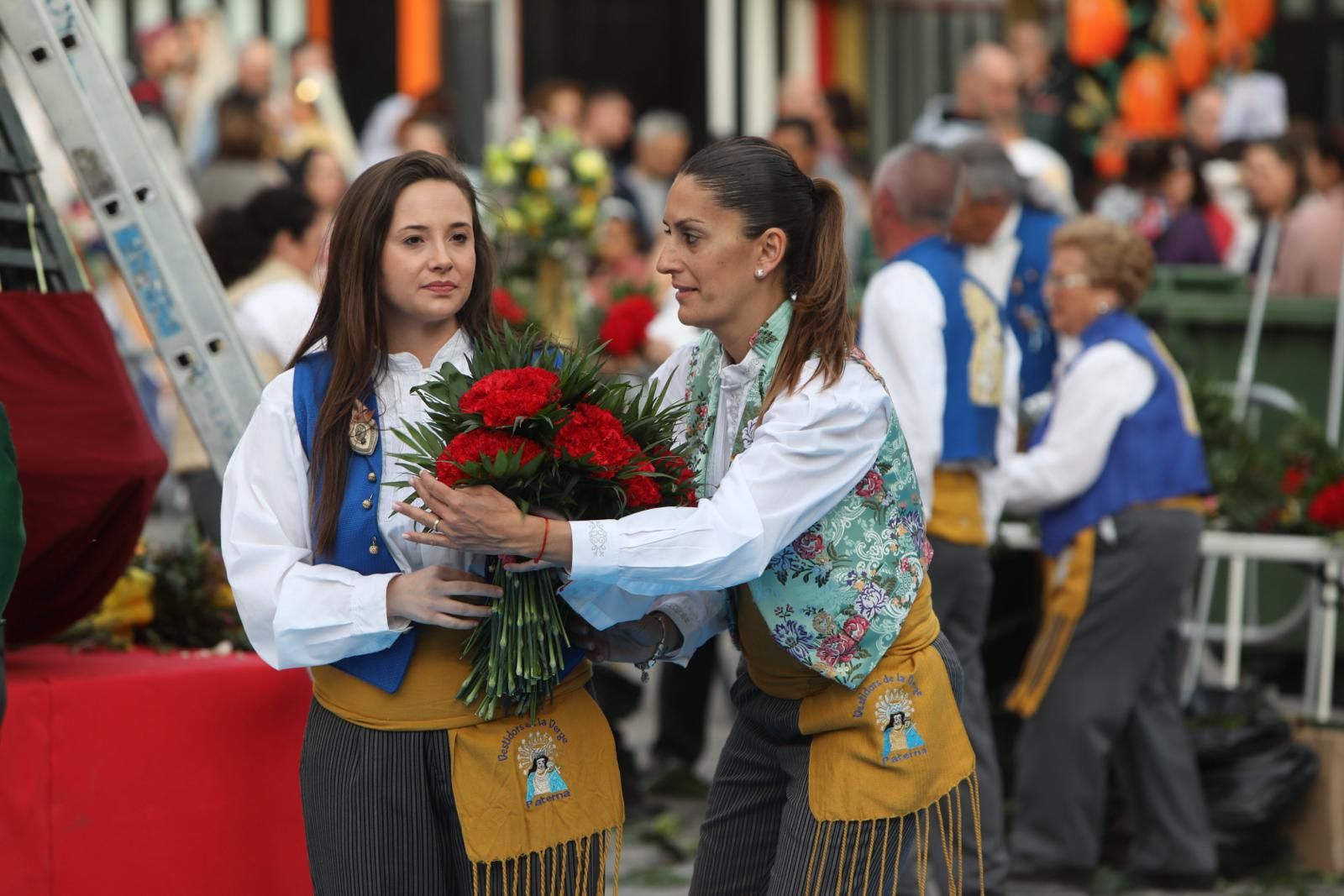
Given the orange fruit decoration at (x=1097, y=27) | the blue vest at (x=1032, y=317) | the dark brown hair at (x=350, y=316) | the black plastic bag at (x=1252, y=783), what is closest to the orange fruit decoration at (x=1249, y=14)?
the orange fruit decoration at (x=1097, y=27)

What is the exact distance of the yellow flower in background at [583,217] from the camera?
25.0 ft

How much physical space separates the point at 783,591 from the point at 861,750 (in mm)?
307

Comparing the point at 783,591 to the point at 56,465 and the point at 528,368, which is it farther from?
the point at 56,465

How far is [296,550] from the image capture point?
3.11 m

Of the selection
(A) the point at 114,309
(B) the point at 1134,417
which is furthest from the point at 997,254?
(A) the point at 114,309

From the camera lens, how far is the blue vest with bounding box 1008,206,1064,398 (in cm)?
640

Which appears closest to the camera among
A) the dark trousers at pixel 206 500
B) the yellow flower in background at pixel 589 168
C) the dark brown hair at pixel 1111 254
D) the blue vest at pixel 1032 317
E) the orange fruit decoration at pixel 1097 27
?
the dark trousers at pixel 206 500

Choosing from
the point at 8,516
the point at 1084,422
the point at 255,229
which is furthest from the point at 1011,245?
the point at 8,516

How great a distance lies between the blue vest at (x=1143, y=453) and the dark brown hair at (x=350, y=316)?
115 inches

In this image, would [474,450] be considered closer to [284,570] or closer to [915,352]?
[284,570]

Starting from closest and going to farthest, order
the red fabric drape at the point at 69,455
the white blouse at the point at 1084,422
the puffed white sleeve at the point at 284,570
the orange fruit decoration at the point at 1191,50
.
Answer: the puffed white sleeve at the point at 284,570 < the red fabric drape at the point at 69,455 < the white blouse at the point at 1084,422 < the orange fruit decoration at the point at 1191,50

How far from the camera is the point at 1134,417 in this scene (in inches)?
222

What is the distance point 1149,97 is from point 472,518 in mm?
11248

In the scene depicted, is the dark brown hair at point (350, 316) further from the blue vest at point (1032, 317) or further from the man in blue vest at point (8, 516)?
the blue vest at point (1032, 317)
